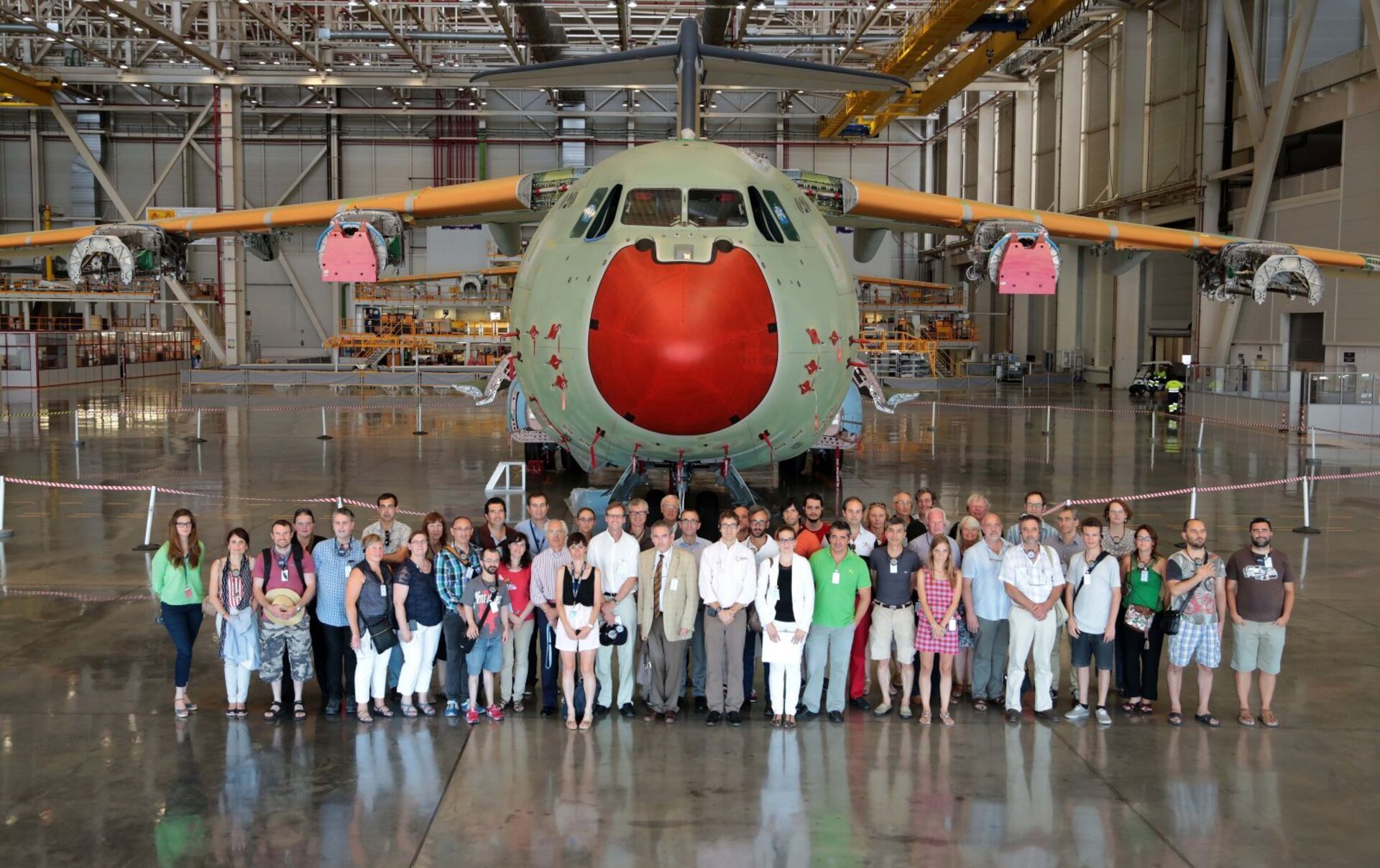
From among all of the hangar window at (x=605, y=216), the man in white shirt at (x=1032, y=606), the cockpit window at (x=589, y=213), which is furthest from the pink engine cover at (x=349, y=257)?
the man in white shirt at (x=1032, y=606)

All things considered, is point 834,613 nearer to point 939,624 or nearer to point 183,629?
point 939,624

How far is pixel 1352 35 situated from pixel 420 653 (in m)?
32.0

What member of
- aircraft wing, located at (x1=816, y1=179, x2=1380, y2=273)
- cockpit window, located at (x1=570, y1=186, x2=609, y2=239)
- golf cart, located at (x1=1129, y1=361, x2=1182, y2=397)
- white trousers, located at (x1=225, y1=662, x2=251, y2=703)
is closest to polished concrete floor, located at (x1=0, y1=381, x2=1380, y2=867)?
white trousers, located at (x1=225, y1=662, x2=251, y2=703)

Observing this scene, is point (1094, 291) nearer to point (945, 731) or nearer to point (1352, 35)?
point (1352, 35)

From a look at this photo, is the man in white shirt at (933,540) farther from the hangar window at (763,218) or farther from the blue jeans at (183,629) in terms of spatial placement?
the blue jeans at (183,629)

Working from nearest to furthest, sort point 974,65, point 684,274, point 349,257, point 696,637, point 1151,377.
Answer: point 696,637 → point 684,274 → point 349,257 → point 1151,377 → point 974,65

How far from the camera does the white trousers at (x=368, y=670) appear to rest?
656 cm

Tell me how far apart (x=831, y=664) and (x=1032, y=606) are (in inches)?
48.9

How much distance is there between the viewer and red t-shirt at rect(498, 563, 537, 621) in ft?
21.7

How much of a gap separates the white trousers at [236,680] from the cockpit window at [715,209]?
4.42 metres

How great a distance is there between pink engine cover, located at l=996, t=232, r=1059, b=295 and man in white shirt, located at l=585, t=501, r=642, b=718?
7183mm

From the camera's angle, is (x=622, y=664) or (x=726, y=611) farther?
(x=622, y=664)

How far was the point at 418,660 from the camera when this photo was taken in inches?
262

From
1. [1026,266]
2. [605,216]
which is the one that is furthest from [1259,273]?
[605,216]
